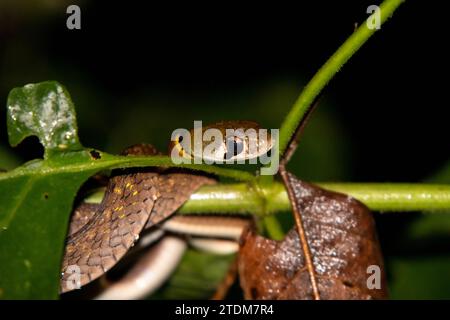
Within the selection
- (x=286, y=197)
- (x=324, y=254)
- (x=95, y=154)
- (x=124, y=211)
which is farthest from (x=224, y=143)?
(x=95, y=154)

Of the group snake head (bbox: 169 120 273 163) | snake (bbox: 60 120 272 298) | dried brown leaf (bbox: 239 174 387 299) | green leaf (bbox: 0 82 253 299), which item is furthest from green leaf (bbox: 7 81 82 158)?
dried brown leaf (bbox: 239 174 387 299)

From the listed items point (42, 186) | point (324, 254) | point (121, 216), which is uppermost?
point (42, 186)

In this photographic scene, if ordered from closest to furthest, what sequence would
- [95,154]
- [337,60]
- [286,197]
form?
[337,60] → [95,154] → [286,197]

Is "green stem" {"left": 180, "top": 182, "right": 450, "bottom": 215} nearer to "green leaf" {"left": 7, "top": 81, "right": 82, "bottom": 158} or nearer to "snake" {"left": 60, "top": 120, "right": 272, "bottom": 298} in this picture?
"snake" {"left": 60, "top": 120, "right": 272, "bottom": 298}

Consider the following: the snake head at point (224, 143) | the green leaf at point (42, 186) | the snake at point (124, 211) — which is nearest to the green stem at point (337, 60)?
the green leaf at point (42, 186)

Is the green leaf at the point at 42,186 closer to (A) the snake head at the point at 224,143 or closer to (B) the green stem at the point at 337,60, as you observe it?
(B) the green stem at the point at 337,60

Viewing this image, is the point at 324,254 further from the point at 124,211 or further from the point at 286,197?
the point at 124,211

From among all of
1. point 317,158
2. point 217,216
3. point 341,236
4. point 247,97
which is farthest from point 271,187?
point 247,97
